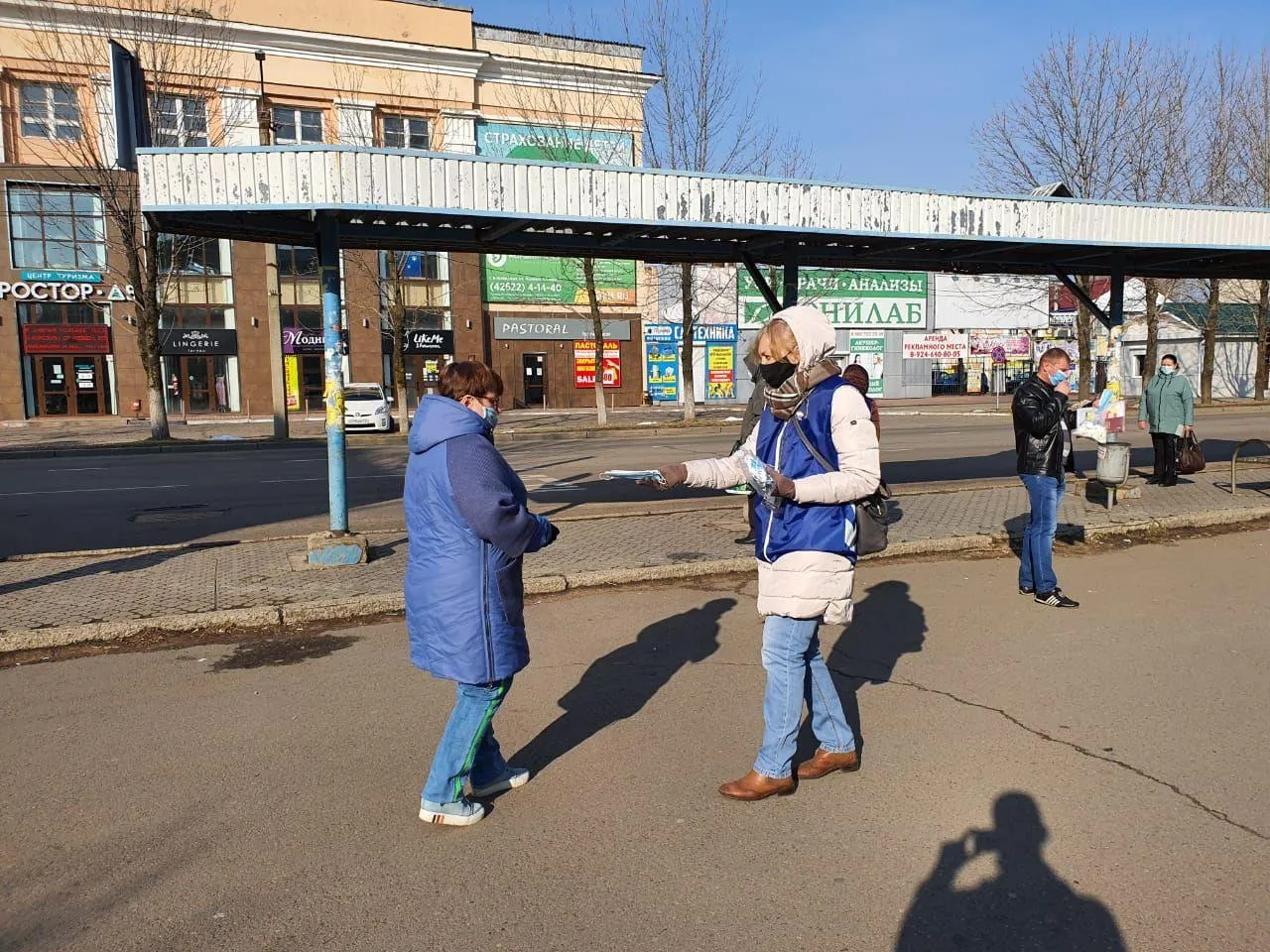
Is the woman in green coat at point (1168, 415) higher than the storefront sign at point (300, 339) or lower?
lower

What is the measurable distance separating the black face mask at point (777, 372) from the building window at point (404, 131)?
33.6 m

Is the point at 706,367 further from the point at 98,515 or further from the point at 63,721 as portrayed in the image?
the point at 63,721

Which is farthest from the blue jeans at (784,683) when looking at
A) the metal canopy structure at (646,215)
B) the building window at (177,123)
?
the building window at (177,123)

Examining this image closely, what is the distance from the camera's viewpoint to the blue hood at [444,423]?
3396 mm

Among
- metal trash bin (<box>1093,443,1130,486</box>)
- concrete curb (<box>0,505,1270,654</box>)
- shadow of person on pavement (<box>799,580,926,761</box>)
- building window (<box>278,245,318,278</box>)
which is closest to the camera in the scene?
shadow of person on pavement (<box>799,580,926,761</box>)

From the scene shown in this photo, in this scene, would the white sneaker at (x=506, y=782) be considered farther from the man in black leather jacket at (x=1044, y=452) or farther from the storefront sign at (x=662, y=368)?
the storefront sign at (x=662, y=368)

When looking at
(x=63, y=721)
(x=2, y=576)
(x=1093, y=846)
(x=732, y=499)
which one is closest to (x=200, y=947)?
(x=63, y=721)

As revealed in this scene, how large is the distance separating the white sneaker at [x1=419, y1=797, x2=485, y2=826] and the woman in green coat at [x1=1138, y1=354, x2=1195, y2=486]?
10.9 metres

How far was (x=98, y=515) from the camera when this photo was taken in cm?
1155

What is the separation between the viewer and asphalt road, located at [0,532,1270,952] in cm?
299

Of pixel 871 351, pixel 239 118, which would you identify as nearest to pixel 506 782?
pixel 239 118

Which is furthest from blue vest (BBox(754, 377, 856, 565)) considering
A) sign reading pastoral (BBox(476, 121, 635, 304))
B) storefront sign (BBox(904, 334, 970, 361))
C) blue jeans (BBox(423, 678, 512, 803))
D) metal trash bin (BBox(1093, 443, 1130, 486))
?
storefront sign (BBox(904, 334, 970, 361))

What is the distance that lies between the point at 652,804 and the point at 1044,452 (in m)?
4.30

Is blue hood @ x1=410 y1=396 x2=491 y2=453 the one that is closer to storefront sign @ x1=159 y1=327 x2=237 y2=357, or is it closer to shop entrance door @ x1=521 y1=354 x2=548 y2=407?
storefront sign @ x1=159 y1=327 x2=237 y2=357
